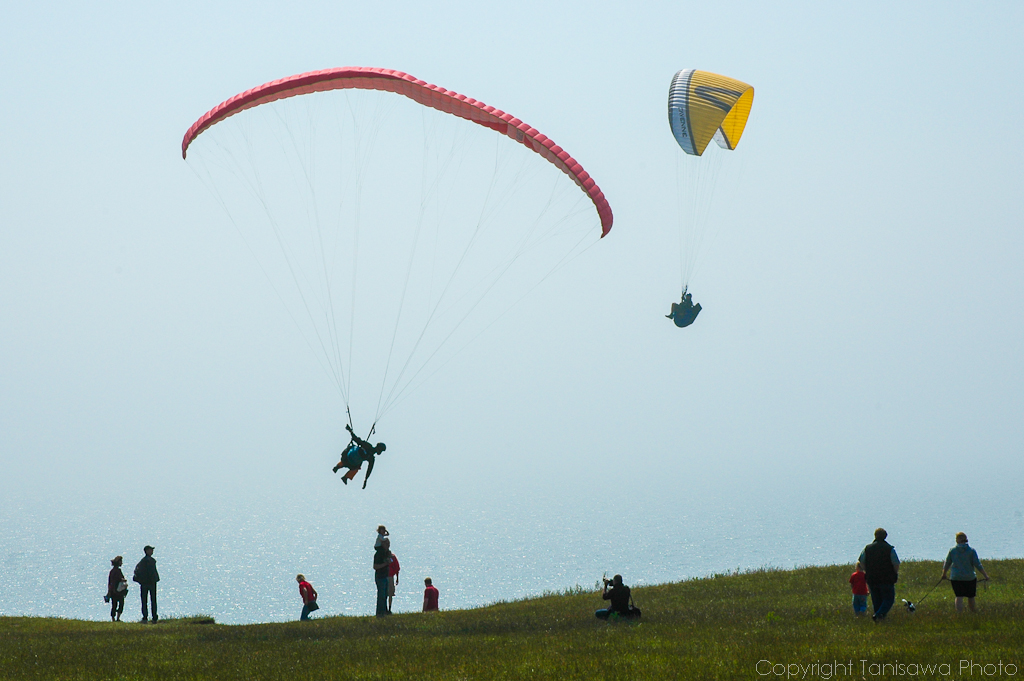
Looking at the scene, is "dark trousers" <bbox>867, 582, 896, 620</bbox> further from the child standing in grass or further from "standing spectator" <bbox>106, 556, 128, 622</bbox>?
"standing spectator" <bbox>106, 556, 128, 622</bbox>

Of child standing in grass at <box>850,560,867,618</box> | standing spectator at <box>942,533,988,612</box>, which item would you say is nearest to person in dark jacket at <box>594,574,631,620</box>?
child standing in grass at <box>850,560,867,618</box>

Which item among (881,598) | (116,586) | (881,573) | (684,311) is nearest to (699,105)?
(684,311)

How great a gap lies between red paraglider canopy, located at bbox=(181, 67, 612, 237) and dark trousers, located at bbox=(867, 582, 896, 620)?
8969mm

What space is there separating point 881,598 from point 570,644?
4.73 metres

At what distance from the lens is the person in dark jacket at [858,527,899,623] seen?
1362 centimetres

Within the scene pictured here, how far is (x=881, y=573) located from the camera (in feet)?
44.9

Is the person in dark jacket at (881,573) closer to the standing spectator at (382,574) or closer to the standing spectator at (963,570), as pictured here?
the standing spectator at (963,570)

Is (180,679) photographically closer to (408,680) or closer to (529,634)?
(408,680)

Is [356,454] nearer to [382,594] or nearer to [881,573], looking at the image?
[382,594]

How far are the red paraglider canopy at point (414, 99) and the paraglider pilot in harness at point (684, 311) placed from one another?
8.41m

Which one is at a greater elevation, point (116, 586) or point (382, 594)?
point (116, 586)

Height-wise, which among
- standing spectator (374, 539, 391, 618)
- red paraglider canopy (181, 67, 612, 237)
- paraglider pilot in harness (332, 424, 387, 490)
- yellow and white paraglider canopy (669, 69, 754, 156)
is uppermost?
yellow and white paraglider canopy (669, 69, 754, 156)

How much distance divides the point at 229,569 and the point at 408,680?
129m

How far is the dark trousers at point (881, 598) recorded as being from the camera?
44.9 feet
